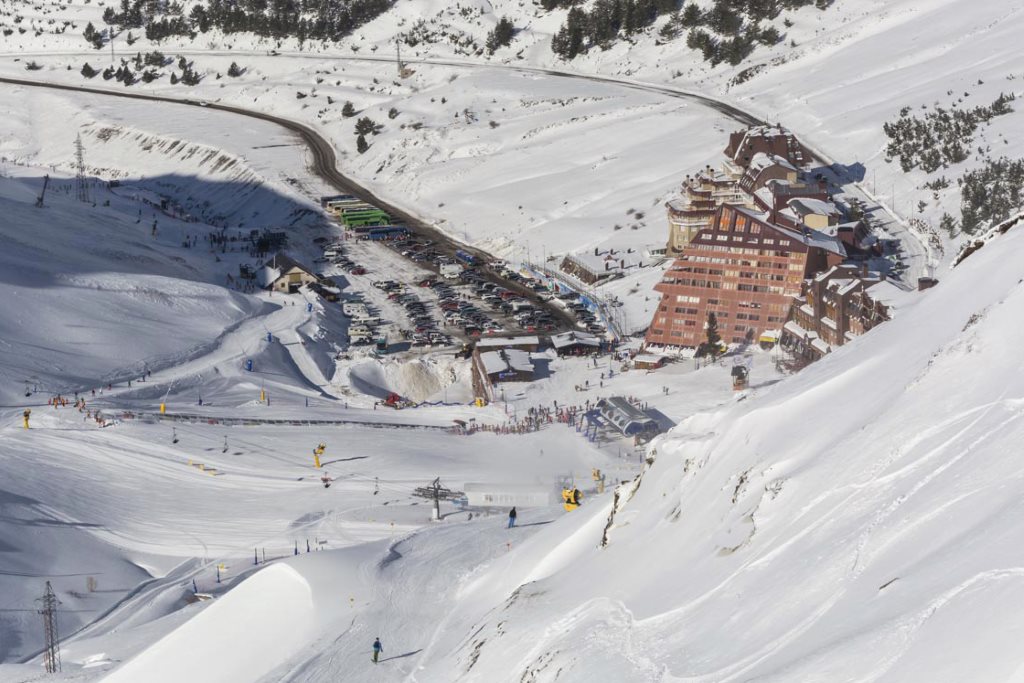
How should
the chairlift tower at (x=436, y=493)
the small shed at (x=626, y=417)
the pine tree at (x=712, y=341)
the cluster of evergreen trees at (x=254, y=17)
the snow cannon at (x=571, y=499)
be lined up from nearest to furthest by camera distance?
the snow cannon at (x=571, y=499) < the chairlift tower at (x=436, y=493) < the small shed at (x=626, y=417) < the pine tree at (x=712, y=341) < the cluster of evergreen trees at (x=254, y=17)

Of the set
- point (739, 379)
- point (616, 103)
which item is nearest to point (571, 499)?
point (739, 379)

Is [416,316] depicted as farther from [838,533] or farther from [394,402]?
[838,533]

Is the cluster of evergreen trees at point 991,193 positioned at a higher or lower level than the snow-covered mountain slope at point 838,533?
lower

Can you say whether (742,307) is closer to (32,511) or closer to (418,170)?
(32,511)

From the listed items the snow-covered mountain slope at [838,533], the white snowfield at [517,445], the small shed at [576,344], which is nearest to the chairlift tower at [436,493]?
the white snowfield at [517,445]

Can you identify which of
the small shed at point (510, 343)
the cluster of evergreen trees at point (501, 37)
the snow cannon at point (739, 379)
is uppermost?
the cluster of evergreen trees at point (501, 37)

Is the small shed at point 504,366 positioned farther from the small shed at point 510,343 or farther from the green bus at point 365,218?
the green bus at point 365,218

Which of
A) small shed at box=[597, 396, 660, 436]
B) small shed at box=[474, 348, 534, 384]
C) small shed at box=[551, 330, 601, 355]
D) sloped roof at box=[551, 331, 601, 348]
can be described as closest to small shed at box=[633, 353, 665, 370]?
small shed at box=[551, 330, 601, 355]
